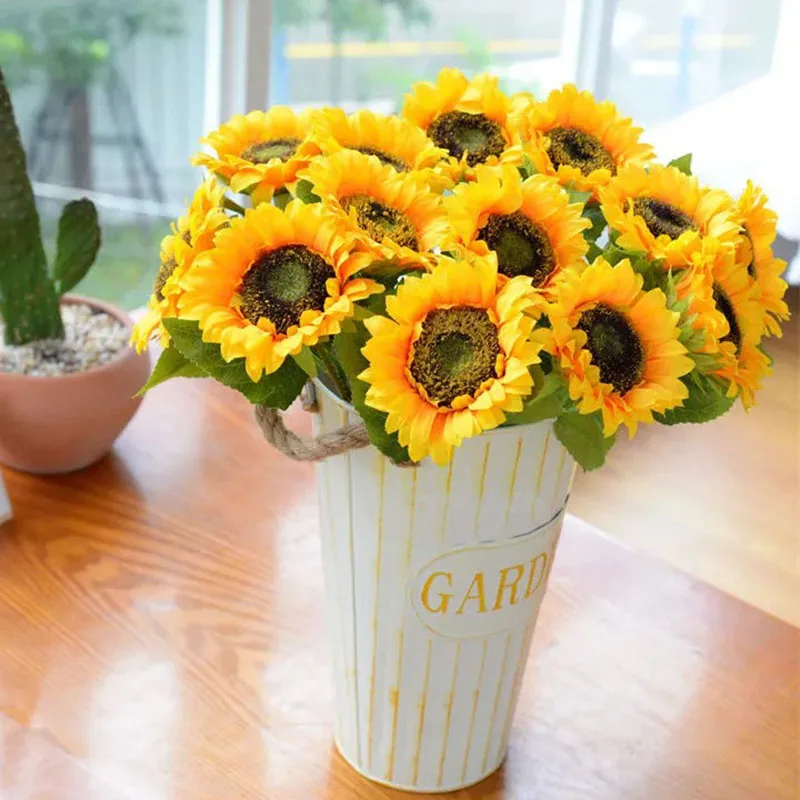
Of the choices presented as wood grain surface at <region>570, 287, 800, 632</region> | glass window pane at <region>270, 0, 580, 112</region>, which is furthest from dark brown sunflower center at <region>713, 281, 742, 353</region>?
glass window pane at <region>270, 0, 580, 112</region>

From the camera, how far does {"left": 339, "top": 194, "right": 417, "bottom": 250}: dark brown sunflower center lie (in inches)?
20.3

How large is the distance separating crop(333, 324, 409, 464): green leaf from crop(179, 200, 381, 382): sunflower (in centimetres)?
2

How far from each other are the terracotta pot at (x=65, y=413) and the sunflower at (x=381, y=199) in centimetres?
41

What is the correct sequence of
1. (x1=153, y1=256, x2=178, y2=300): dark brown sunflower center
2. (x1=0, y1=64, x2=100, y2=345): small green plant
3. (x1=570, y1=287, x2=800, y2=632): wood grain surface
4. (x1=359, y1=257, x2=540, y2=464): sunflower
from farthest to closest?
(x1=570, y1=287, x2=800, y2=632): wood grain surface
(x1=0, y1=64, x2=100, y2=345): small green plant
(x1=153, y1=256, x2=178, y2=300): dark brown sunflower center
(x1=359, y1=257, x2=540, y2=464): sunflower

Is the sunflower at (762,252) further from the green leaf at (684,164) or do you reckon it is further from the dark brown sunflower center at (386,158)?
the dark brown sunflower center at (386,158)

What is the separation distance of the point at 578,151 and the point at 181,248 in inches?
9.2

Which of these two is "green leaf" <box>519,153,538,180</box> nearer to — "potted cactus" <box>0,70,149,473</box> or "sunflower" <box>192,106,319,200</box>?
"sunflower" <box>192,106,319,200</box>

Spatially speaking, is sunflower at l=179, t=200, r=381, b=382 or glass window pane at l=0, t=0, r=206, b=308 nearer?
sunflower at l=179, t=200, r=381, b=382

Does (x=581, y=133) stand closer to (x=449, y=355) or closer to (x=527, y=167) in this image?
(x=527, y=167)

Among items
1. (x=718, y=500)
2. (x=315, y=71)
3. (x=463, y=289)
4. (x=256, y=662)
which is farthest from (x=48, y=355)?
(x=315, y=71)

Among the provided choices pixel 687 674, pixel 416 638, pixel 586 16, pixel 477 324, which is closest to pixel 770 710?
pixel 687 674

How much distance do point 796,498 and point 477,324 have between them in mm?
1479

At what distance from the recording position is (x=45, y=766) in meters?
0.65

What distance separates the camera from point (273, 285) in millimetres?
496
